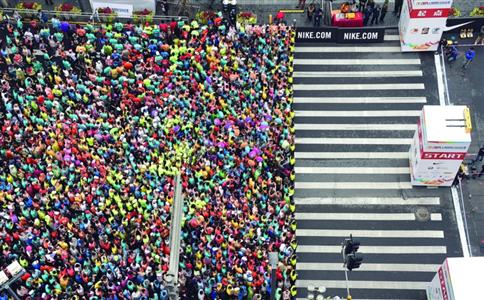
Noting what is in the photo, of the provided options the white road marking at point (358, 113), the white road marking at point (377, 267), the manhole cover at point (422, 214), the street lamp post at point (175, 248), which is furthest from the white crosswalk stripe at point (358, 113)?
the street lamp post at point (175, 248)

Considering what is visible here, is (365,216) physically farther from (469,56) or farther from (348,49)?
(469,56)

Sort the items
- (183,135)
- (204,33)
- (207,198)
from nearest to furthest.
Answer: (207,198)
(183,135)
(204,33)

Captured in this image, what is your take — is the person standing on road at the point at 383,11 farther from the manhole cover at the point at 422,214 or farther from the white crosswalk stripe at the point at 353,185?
the manhole cover at the point at 422,214

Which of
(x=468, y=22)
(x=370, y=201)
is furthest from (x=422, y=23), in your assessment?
(x=370, y=201)

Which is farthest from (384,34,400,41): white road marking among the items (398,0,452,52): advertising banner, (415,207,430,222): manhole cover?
(415,207,430,222): manhole cover

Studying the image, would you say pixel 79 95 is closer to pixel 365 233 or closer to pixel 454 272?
pixel 365 233

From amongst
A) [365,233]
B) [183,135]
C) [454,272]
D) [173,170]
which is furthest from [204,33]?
[454,272]

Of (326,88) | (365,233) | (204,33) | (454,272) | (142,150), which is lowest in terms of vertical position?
(454,272)

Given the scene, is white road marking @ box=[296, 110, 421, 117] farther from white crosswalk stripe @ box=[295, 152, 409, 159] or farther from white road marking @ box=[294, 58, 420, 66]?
white road marking @ box=[294, 58, 420, 66]
